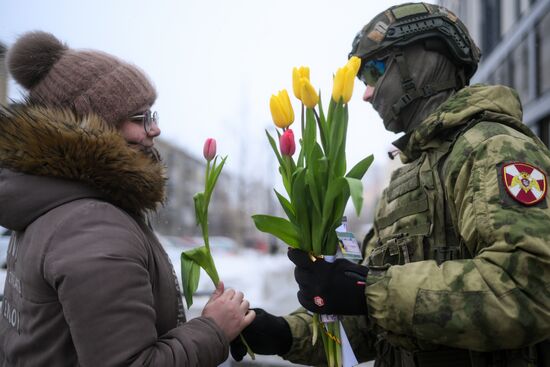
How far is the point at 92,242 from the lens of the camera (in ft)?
4.43

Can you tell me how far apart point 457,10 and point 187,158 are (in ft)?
152

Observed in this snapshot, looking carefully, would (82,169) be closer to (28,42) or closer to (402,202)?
(28,42)

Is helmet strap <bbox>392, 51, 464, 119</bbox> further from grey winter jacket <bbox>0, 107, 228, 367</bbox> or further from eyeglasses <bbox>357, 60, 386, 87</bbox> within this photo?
grey winter jacket <bbox>0, 107, 228, 367</bbox>

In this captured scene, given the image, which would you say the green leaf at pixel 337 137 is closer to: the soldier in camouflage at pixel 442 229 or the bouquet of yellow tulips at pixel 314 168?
the bouquet of yellow tulips at pixel 314 168

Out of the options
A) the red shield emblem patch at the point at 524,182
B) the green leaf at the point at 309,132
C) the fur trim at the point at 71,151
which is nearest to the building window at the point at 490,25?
the red shield emblem patch at the point at 524,182

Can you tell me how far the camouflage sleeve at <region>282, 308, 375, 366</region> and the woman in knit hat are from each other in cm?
42

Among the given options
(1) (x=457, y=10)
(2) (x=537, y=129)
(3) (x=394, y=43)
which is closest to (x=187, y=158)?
(1) (x=457, y=10)

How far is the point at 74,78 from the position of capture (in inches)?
65.0

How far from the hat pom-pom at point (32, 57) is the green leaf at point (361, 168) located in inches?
41.5

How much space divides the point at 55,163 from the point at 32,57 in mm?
436

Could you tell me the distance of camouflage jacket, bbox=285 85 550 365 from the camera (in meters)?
1.46

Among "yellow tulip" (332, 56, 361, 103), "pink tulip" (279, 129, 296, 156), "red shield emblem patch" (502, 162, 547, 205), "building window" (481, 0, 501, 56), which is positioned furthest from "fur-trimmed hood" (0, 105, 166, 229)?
"building window" (481, 0, 501, 56)

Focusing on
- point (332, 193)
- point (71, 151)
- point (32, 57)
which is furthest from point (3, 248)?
point (332, 193)

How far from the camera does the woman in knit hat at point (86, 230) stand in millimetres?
1312
